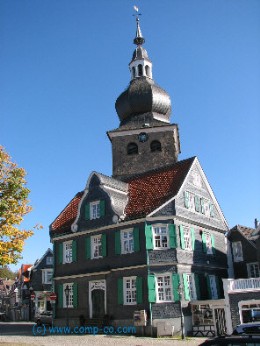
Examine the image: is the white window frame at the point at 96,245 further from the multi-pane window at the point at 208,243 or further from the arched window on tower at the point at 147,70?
the arched window on tower at the point at 147,70

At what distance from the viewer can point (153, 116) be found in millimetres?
36562

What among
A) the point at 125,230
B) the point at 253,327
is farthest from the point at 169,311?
the point at 253,327

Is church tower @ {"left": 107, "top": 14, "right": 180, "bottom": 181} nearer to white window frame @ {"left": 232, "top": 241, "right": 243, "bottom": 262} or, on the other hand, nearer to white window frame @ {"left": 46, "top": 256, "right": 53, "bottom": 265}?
white window frame @ {"left": 232, "top": 241, "right": 243, "bottom": 262}

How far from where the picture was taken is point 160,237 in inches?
993

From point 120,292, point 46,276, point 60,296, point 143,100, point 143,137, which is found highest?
point 143,100

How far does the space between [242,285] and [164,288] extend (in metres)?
4.46

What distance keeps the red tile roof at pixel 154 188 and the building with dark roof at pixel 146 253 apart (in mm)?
83

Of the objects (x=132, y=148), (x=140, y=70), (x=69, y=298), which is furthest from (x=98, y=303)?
(x=140, y=70)

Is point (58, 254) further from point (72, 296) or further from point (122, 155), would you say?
point (122, 155)

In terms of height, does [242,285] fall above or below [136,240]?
below

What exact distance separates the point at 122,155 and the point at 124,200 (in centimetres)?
810

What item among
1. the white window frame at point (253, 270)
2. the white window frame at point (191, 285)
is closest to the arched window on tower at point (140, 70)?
the white window frame at point (253, 270)

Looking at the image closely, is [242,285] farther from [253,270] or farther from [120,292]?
[253,270]

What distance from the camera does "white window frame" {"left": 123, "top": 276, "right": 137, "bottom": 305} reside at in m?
24.9
